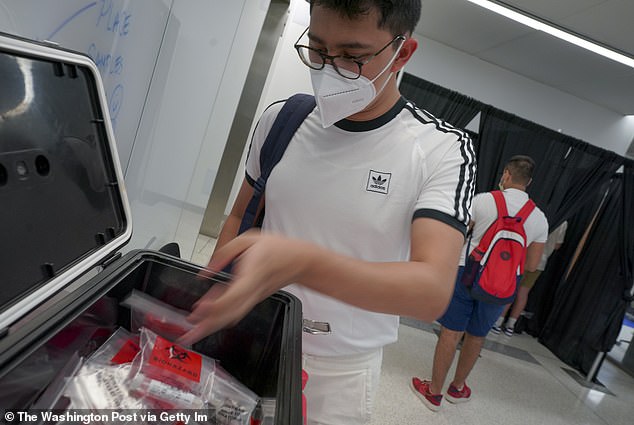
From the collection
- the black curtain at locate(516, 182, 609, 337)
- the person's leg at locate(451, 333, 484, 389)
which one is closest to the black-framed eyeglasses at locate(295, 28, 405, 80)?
the person's leg at locate(451, 333, 484, 389)

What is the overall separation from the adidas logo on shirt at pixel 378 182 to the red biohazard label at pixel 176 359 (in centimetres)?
45

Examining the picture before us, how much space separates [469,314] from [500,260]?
425mm

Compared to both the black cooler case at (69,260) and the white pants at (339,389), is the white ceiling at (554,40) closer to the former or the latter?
the white pants at (339,389)

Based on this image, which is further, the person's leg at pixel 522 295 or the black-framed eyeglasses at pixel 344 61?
the person's leg at pixel 522 295

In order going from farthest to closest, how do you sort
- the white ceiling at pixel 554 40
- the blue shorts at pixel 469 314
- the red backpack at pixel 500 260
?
the white ceiling at pixel 554 40, the blue shorts at pixel 469 314, the red backpack at pixel 500 260

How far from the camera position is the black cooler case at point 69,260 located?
397 millimetres

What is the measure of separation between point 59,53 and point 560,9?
12.4ft

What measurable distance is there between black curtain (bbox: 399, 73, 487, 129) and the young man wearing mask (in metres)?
3.00

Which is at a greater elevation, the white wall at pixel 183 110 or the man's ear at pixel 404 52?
the man's ear at pixel 404 52

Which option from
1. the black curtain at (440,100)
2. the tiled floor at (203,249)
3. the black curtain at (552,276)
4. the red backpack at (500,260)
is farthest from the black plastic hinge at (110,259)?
the black curtain at (552,276)

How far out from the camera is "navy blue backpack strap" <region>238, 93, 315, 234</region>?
0.90m

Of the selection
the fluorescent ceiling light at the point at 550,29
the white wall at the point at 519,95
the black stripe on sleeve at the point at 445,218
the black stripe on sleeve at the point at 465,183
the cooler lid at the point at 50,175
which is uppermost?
the fluorescent ceiling light at the point at 550,29

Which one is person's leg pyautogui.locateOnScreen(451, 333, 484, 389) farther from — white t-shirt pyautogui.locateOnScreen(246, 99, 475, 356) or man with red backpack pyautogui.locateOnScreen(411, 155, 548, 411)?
white t-shirt pyautogui.locateOnScreen(246, 99, 475, 356)

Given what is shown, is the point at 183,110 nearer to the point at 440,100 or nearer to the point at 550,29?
the point at 440,100
